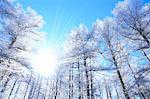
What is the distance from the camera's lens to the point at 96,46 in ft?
39.7

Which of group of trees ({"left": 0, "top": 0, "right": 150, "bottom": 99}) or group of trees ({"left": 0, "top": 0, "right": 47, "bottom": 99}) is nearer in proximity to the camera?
group of trees ({"left": 0, "top": 0, "right": 47, "bottom": 99})

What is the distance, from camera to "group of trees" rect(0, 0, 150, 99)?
8250 millimetres

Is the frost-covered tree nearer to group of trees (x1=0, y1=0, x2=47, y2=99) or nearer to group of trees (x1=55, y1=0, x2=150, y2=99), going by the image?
group of trees (x1=0, y1=0, x2=47, y2=99)

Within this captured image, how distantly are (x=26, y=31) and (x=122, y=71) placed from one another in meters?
8.94

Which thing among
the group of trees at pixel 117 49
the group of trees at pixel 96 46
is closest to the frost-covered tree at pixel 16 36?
the group of trees at pixel 96 46

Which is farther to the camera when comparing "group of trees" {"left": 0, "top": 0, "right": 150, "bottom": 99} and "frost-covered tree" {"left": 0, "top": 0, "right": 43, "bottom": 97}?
"group of trees" {"left": 0, "top": 0, "right": 150, "bottom": 99}

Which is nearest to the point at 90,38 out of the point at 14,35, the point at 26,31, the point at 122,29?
the point at 122,29

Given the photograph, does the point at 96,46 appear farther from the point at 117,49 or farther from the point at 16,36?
the point at 16,36

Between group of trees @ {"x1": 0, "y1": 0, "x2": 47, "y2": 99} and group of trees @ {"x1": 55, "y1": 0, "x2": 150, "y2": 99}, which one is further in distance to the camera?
group of trees @ {"x1": 55, "y1": 0, "x2": 150, "y2": 99}

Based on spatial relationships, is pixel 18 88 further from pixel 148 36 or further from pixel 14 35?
pixel 148 36

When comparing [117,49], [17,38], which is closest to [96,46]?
[117,49]

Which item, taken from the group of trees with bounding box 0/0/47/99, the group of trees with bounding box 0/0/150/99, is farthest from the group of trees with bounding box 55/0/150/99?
the group of trees with bounding box 0/0/47/99

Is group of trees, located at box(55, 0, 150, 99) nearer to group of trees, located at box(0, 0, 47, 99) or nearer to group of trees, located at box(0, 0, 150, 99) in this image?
group of trees, located at box(0, 0, 150, 99)

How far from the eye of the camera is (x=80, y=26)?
49.5ft
